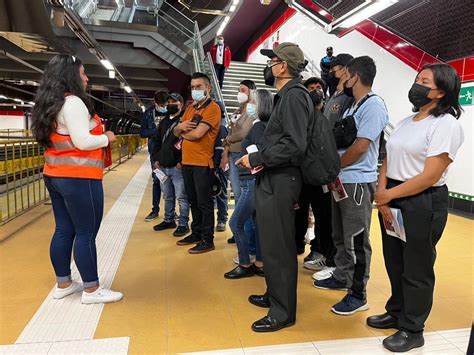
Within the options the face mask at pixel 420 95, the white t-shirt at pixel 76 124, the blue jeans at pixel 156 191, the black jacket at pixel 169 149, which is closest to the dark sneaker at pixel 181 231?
the black jacket at pixel 169 149

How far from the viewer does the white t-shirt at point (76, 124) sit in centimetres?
213

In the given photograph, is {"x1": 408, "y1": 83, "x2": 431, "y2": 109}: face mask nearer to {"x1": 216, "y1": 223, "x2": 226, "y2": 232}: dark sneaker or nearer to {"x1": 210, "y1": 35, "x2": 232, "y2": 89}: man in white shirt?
{"x1": 216, "y1": 223, "x2": 226, "y2": 232}: dark sneaker

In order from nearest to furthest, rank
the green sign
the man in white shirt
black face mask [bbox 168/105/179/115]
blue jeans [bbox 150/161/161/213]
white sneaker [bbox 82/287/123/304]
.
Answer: white sneaker [bbox 82/287/123/304] < black face mask [bbox 168/105/179/115] < blue jeans [bbox 150/161/161/213] < the green sign < the man in white shirt

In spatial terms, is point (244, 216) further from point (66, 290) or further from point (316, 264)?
point (66, 290)

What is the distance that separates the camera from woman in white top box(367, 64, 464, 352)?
1.80 meters

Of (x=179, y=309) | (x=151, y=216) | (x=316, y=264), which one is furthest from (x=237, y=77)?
(x=179, y=309)

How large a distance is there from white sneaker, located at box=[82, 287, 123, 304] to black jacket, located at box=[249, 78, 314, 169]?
4.44 feet

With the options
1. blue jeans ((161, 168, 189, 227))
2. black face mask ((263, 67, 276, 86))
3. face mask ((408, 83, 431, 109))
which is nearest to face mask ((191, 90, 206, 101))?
blue jeans ((161, 168, 189, 227))

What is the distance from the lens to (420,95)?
6.17ft

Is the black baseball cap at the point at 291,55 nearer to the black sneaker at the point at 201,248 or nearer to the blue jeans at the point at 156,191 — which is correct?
the black sneaker at the point at 201,248

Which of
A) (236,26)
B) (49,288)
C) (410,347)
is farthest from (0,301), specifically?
(236,26)

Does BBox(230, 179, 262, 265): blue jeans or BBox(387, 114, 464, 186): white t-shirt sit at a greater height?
BBox(387, 114, 464, 186): white t-shirt

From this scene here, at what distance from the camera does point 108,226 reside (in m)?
4.36

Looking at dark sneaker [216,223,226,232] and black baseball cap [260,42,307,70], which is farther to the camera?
dark sneaker [216,223,226,232]
